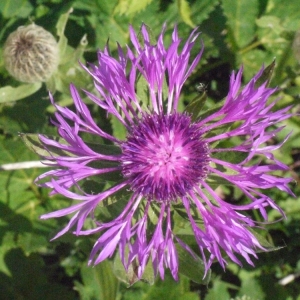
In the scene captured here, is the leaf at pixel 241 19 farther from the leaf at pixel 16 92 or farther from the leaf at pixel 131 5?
the leaf at pixel 16 92

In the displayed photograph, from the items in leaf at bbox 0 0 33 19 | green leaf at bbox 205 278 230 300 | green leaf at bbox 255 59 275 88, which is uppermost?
leaf at bbox 0 0 33 19

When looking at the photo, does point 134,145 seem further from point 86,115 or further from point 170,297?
point 170,297

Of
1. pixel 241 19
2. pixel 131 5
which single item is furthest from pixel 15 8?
pixel 241 19

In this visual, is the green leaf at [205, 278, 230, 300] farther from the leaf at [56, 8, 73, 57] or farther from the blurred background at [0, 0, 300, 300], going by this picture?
the leaf at [56, 8, 73, 57]

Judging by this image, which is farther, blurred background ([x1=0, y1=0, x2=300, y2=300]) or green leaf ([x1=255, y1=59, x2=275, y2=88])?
blurred background ([x1=0, y1=0, x2=300, y2=300])

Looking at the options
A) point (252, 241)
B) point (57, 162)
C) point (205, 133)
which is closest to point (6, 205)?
point (57, 162)

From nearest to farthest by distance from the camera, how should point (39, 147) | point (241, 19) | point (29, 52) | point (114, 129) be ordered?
point (39, 147) < point (29, 52) < point (114, 129) < point (241, 19)

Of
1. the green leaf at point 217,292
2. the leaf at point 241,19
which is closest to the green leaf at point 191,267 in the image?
the green leaf at point 217,292

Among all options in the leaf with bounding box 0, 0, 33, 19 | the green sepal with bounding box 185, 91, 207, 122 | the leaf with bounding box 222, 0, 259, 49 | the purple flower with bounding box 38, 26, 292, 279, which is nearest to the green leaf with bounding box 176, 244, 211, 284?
the purple flower with bounding box 38, 26, 292, 279

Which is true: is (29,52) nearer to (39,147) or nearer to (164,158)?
(39,147)
